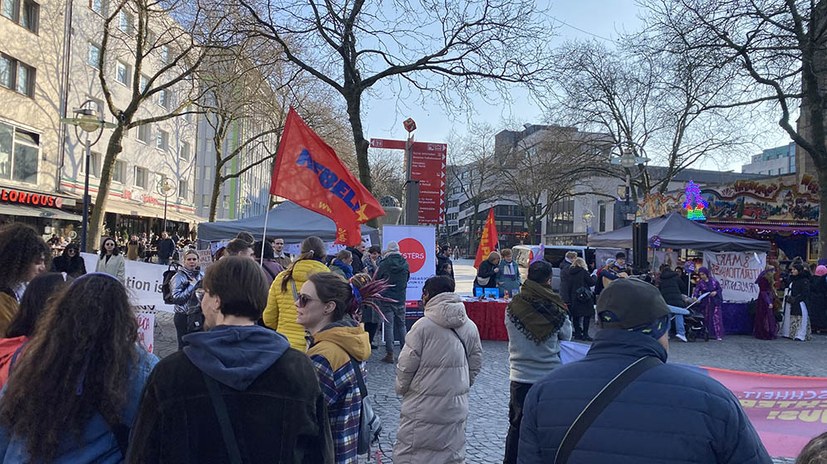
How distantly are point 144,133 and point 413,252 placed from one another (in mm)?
26855

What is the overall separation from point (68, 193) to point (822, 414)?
91.3ft

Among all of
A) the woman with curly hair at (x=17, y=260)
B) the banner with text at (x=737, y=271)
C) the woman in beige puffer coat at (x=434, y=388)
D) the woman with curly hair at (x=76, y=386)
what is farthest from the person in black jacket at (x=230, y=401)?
the banner with text at (x=737, y=271)

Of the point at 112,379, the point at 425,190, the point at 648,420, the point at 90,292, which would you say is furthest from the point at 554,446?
the point at 425,190

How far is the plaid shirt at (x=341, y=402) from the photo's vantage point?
2.74 m

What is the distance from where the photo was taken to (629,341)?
2.08 meters

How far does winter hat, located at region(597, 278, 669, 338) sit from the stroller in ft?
40.0

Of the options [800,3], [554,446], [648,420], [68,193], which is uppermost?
[800,3]

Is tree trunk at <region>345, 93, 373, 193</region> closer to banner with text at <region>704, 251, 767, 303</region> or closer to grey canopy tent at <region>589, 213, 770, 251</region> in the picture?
grey canopy tent at <region>589, 213, 770, 251</region>

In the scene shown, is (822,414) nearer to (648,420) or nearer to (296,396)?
(648,420)

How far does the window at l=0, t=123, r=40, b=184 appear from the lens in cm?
2186

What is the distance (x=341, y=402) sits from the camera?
9.18 ft

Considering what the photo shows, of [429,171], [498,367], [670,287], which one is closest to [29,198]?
[429,171]

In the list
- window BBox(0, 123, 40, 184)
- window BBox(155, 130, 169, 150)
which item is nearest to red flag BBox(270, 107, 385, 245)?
window BBox(0, 123, 40, 184)

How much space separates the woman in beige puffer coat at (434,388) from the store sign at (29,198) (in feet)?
73.8
